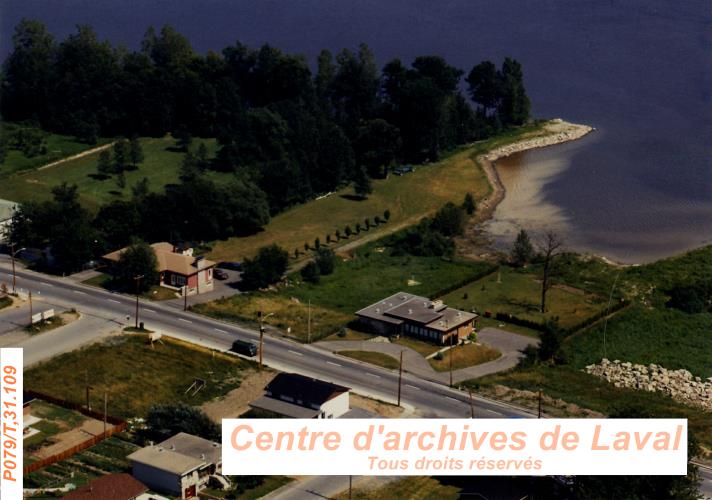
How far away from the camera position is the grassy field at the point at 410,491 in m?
69.5

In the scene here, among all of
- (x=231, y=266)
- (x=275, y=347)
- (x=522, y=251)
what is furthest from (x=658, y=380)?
(x=231, y=266)

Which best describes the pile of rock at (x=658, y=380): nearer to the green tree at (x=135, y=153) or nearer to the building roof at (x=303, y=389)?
the building roof at (x=303, y=389)

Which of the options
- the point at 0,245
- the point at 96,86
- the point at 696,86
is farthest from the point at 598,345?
the point at 696,86

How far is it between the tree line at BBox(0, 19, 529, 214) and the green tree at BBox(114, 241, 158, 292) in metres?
33.3

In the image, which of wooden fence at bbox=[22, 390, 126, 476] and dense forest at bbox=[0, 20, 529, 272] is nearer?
wooden fence at bbox=[22, 390, 126, 476]

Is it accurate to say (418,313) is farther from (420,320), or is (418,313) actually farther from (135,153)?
(135,153)

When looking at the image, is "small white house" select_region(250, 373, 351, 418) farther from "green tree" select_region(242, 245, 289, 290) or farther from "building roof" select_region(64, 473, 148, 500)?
"green tree" select_region(242, 245, 289, 290)

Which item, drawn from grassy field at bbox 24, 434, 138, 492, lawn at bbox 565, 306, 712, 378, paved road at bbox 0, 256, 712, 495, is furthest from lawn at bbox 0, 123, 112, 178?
lawn at bbox 565, 306, 712, 378

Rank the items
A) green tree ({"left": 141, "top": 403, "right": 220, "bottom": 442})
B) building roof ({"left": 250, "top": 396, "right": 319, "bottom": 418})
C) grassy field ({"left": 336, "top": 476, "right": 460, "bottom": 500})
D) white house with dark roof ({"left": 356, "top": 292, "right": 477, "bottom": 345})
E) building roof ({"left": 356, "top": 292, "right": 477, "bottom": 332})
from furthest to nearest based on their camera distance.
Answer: building roof ({"left": 356, "top": 292, "right": 477, "bottom": 332}) → white house with dark roof ({"left": 356, "top": 292, "right": 477, "bottom": 345}) → building roof ({"left": 250, "top": 396, "right": 319, "bottom": 418}) → green tree ({"left": 141, "top": 403, "right": 220, "bottom": 442}) → grassy field ({"left": 336, "top": 476, "right": 460, "bottom": 500})

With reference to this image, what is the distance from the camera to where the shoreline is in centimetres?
12250

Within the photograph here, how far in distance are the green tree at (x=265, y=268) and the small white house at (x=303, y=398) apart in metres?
24.3

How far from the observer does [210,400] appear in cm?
8288

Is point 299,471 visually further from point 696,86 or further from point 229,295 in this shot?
point 696,86

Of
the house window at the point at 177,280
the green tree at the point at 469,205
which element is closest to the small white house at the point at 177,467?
the house window at the point at 177,280
